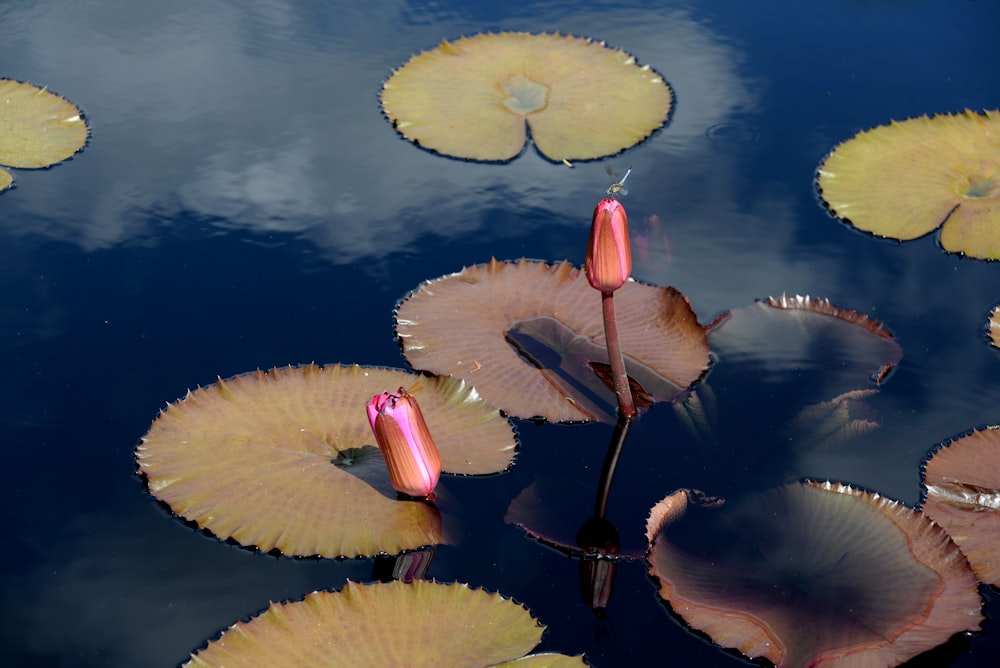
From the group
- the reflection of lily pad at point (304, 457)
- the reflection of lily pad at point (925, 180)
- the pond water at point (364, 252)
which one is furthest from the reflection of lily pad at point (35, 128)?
the reflection of lily pad at point (925, 180)

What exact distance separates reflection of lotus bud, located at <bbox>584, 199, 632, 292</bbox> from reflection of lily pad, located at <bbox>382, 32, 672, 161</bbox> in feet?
5.45

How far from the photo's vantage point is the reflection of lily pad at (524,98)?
188 inches

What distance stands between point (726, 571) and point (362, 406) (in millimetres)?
1201

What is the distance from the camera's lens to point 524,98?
5000mm

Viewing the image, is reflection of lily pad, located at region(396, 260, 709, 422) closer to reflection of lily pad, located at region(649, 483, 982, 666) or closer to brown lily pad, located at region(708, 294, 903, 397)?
brown lily pad, located at region(708, 294, 903, 397)

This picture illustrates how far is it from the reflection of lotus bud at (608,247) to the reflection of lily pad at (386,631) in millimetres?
959

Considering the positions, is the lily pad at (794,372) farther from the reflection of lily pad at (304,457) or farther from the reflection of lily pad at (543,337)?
the reflection of lily pad at (304,457)

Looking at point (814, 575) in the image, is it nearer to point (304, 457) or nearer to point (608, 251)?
point (608, 251)

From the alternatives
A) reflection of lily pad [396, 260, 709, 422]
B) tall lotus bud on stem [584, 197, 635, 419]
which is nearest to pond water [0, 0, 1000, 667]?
reflection of lily pad [396, 260, 709, 422]

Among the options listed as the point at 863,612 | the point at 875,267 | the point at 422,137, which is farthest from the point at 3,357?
the point at 875,267

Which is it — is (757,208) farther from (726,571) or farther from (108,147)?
(108,147)

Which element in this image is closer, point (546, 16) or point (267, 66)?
point (267, 66)

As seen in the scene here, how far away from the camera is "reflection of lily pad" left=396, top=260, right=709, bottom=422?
3.55 meters

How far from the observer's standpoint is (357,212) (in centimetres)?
443
